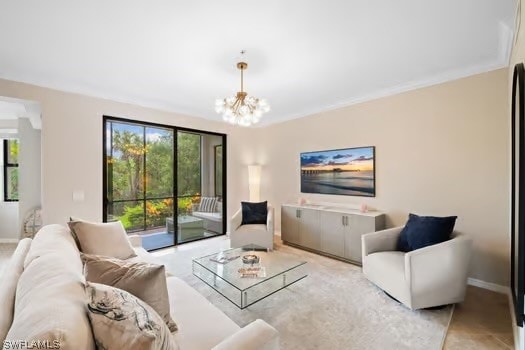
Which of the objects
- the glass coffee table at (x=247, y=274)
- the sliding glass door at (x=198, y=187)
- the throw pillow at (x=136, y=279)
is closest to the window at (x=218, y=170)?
the sliding glass door at (x=198, y=187)

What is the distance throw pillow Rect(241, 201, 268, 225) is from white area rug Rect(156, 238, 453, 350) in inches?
60.1

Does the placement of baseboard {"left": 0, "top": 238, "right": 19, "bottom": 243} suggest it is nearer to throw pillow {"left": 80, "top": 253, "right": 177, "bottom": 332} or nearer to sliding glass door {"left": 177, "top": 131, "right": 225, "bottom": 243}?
sliding glass door {"left": 177, "top": 131, "right": 225, "bottom": 243}

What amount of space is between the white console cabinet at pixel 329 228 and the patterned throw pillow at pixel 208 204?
1.56 meters

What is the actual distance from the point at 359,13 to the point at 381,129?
85.0 inches

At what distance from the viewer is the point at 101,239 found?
2.35 metres

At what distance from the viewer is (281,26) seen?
6.92ft

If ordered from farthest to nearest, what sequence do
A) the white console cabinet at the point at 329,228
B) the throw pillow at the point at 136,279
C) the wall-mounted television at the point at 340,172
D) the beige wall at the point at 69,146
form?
the wall-mounted television at the point at 340,172, the white console cabinet at the point at 329,228, the beige wall at the point at 69,146, the throw pillow at the point at 136,279

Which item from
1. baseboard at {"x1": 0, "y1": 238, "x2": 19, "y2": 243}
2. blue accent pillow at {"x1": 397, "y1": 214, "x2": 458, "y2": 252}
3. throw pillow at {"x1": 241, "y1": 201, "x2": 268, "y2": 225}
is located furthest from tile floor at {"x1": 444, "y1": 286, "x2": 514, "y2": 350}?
baseboard at {"x1": 0, "y1": 238, "x2": 19, "y2": 243}

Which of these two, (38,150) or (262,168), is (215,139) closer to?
(262,168)

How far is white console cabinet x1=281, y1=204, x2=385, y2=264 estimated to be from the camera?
358 cm

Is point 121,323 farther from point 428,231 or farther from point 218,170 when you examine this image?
point 218,170

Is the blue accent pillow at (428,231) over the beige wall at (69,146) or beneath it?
beneath

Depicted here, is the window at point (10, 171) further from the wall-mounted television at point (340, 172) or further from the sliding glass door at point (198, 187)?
the wall-mounted television at point (340, 172)

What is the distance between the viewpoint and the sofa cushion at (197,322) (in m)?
1.32
